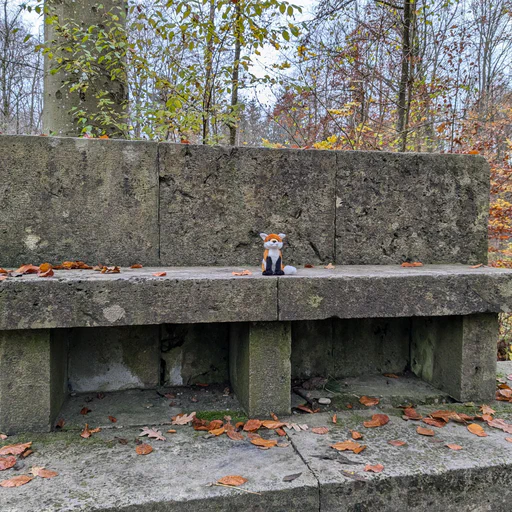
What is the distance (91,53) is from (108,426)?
426 cm

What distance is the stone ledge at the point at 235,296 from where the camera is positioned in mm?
1971

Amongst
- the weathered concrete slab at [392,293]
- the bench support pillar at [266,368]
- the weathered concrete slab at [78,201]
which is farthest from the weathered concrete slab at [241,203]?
the bench support pillar at [266,368]

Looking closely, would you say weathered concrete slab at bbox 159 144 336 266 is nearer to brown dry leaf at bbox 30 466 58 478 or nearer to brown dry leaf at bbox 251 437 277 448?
brown dry leaf at bbox 251 437 277 448

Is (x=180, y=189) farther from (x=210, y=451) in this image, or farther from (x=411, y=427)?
(x=411, y=427)

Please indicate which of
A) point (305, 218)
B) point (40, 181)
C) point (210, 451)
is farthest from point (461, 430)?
point (40, 181)

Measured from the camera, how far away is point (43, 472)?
1.76m

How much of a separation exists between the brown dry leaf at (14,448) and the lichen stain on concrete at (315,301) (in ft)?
5.19

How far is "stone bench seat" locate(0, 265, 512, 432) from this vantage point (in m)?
2.01

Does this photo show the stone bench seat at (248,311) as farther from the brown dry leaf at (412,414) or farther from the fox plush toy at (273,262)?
the brown dry leaf at (412,414)

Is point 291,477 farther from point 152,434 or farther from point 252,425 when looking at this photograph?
point 152,434

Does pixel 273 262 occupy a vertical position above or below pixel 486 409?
above

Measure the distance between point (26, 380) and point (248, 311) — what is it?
3.91ft

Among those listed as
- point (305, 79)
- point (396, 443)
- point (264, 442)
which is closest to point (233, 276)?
point (264, 442)

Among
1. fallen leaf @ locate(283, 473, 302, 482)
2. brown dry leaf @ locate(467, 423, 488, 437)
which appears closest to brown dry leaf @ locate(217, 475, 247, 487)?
fallen leaf @ locate(283, 473, 302, 482)
